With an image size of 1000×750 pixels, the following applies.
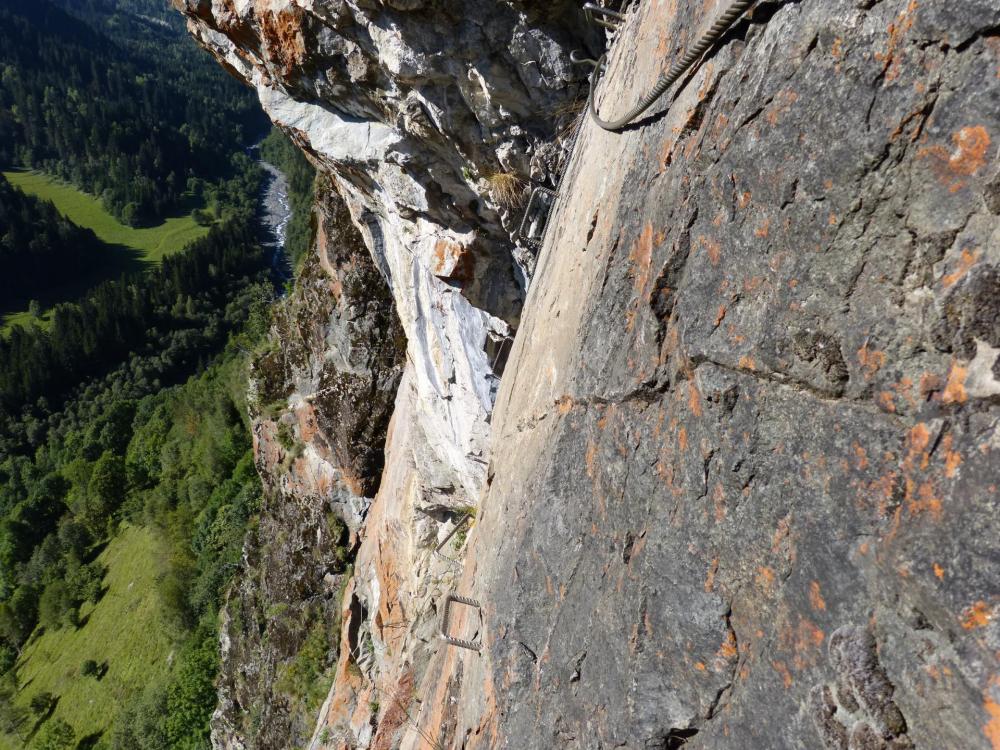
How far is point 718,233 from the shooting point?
3059 mm

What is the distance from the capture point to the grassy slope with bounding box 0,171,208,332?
104 metres

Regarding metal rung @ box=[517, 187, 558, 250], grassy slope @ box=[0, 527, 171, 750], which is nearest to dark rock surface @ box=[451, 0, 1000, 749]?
metal rung @ box=[517, 187, 558, 250]

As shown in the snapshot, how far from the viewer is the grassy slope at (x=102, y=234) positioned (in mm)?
103562

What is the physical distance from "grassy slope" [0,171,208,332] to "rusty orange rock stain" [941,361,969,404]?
117m

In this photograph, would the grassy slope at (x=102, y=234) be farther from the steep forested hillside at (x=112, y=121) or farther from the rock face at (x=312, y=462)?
the rock face at (x=312, y=462)

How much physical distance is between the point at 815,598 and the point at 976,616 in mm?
628

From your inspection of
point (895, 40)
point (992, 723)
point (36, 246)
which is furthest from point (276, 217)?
point (992, 723)

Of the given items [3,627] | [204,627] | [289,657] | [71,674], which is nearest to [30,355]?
[3,627]

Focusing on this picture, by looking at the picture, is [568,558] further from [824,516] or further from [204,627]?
[204,627]

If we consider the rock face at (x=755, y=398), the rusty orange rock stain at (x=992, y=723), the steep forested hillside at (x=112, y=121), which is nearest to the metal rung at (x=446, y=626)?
the rock face at (x=755, y=398)

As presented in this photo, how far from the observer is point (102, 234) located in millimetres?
115625

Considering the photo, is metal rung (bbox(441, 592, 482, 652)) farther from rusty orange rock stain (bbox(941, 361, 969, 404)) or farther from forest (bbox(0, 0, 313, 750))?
forest (bbox(0, 0, 313, 750))

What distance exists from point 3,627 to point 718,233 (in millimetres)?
58911

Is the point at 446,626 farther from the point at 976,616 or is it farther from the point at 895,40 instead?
the point at 895,40
